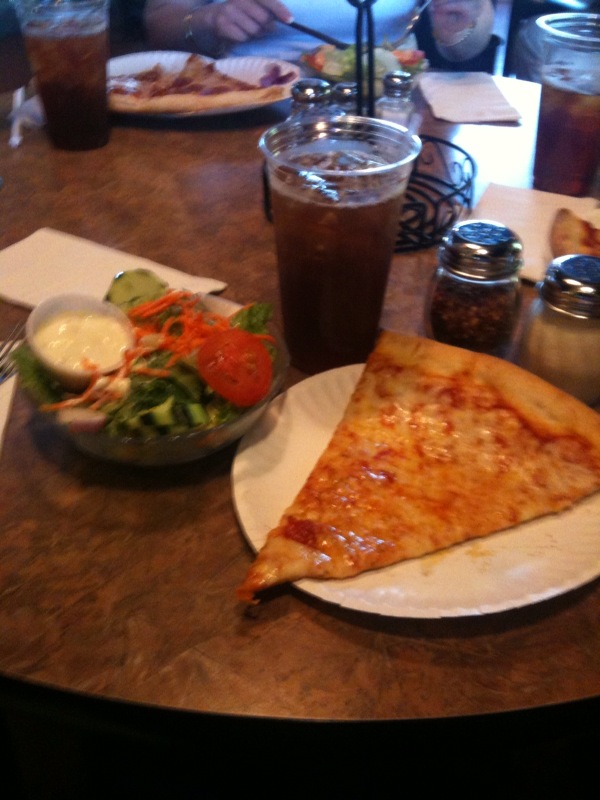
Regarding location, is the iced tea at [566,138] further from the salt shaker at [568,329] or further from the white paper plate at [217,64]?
the white paper plate at [217,64]

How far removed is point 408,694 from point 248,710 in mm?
157

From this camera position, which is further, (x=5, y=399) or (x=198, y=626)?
(x=5, y=399)

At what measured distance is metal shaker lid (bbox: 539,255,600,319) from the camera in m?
0.94

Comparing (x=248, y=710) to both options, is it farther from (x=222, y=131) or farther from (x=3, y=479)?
(x=222, y=131)

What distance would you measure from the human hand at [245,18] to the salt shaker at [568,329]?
204 cm

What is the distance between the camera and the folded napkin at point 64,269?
127 centimetres

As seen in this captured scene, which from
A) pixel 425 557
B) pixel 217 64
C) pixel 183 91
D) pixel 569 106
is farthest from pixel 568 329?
pixel 217 64

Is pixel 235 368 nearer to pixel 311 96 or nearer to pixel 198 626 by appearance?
Answer: pixel 198 626

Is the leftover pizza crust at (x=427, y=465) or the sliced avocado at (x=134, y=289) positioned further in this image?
the sliced avocado at (x=134, y=289)

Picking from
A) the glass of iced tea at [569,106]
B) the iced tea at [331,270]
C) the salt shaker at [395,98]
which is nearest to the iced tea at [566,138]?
the glass of iced tea at [569,106]

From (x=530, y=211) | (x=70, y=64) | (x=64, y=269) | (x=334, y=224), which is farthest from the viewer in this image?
(x=70, y=64)

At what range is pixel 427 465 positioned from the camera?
0.89 m

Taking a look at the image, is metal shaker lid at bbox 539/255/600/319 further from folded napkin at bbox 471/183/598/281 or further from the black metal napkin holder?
the black metal napkin holder

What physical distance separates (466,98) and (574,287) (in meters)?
1.41
